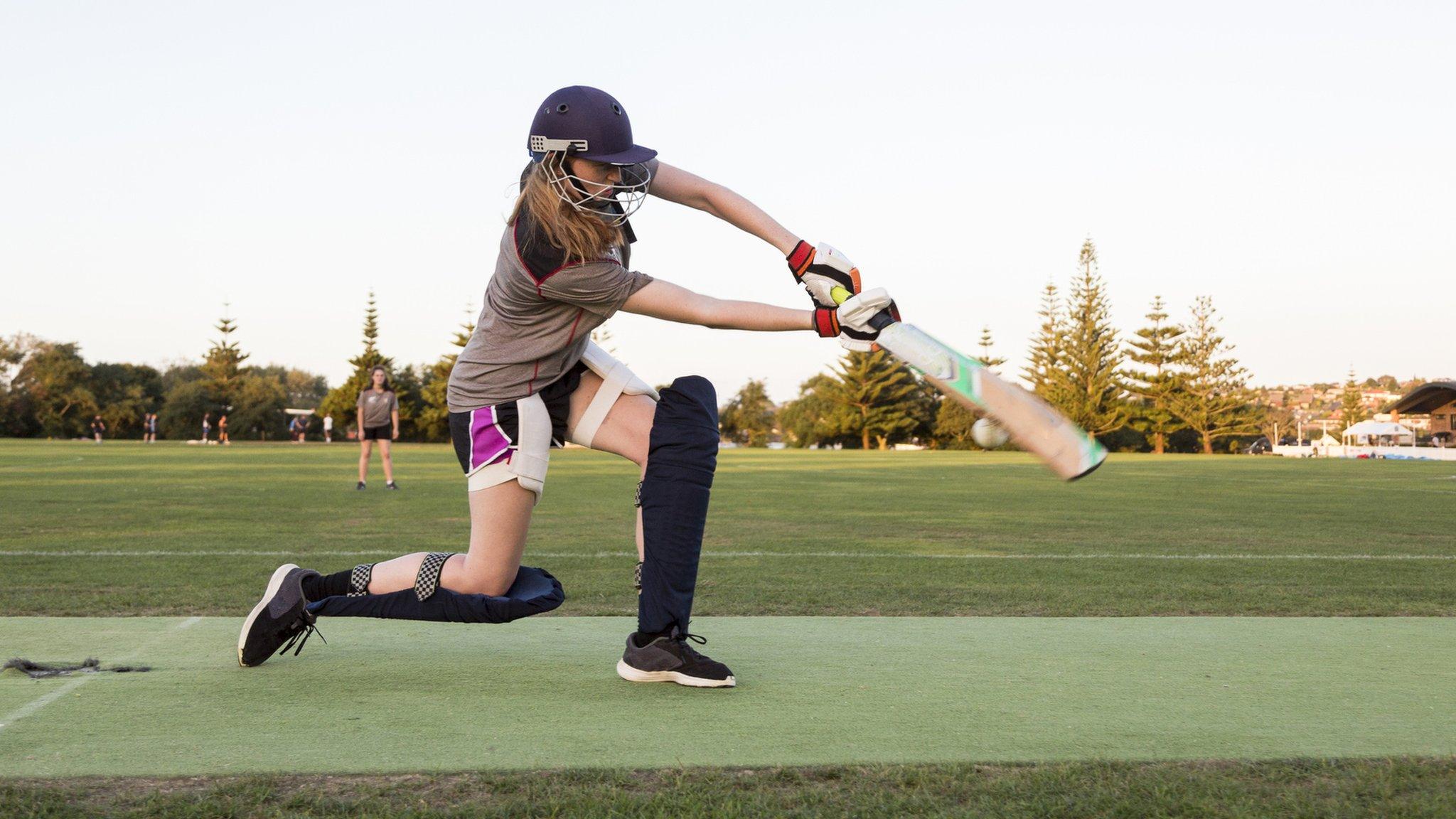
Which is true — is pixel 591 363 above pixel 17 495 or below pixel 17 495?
above

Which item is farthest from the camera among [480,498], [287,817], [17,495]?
[17,495]

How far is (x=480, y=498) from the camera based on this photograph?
3705mm

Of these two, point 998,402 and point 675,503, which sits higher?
point 998,402

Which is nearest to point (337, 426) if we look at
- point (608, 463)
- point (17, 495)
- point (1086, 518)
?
point (608, 463)

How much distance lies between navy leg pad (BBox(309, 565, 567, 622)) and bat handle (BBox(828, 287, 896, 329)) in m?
1.41

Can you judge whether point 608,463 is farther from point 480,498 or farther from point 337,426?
point 337,426

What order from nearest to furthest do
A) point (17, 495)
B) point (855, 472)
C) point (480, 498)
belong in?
point (480, 498)
point (17, 495)
point (855, 472)

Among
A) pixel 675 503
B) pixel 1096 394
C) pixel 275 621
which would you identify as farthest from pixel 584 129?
pixel 1096 394

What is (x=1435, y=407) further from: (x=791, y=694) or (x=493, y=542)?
(x=493, y=542)

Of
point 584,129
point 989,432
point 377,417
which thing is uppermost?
point 584,129

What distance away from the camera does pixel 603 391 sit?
3926 mm

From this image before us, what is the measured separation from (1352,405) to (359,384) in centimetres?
8682

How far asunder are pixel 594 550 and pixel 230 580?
284cm

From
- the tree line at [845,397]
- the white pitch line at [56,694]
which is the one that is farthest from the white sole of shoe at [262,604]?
the tree line at [845,397]
